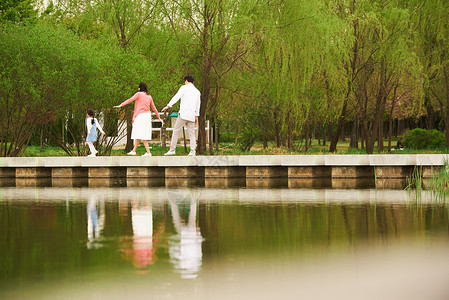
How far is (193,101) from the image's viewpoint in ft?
66.2

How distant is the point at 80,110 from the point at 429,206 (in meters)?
16.4

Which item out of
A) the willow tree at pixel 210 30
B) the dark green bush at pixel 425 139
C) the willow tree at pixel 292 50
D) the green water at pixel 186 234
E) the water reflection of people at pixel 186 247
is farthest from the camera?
the dark green bush at pixel 425 139

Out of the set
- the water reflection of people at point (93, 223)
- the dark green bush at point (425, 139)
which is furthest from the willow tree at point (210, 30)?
the dark green bush at point (425, 139)

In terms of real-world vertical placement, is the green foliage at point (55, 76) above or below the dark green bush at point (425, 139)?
above

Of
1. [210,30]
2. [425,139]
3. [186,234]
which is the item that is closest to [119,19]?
[210,30]

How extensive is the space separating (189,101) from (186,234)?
10503mm

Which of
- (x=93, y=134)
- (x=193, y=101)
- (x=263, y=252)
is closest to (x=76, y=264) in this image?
(x=263, y=252)

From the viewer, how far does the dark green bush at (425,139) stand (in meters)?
40.9

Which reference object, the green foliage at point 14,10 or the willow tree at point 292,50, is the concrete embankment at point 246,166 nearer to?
the willow tree at point 292,50

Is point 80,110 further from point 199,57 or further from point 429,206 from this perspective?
point 429,206

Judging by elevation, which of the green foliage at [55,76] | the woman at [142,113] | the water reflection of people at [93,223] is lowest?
the water reflection of people at [93,223]

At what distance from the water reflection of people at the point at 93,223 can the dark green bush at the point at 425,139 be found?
29.5 meters

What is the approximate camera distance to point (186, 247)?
881 cm

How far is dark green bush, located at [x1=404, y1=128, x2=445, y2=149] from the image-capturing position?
→ 40875 millimetres
